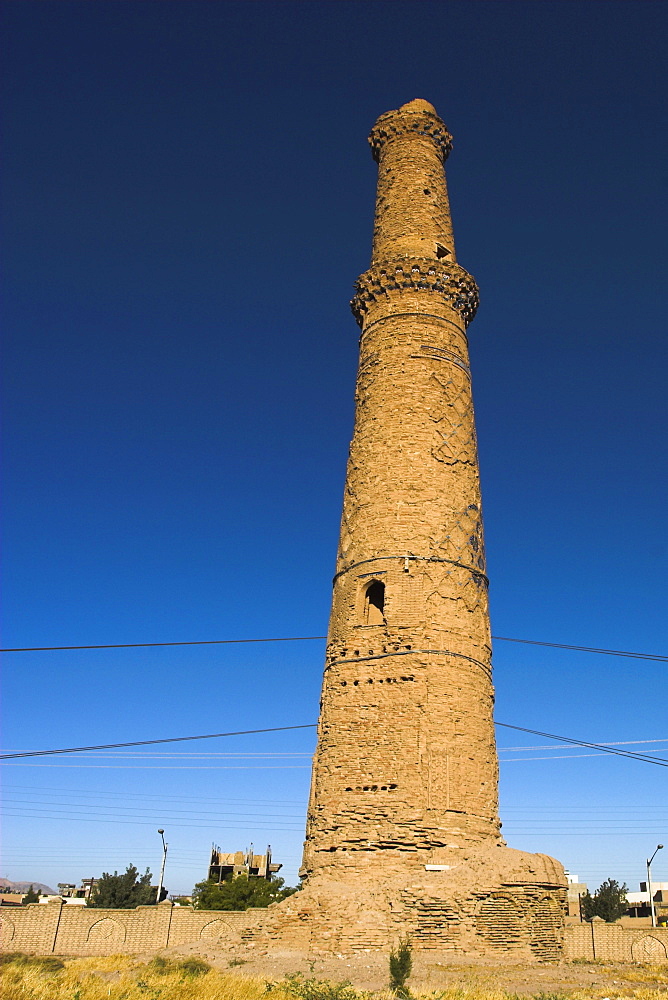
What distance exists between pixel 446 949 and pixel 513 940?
112 cm

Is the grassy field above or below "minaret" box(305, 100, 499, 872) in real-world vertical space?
below

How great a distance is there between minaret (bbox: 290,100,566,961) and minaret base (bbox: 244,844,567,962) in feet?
0.08

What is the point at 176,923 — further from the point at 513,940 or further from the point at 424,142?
the point at 424,142

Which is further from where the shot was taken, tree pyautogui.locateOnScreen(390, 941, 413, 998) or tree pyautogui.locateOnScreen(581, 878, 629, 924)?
tree pyautogui.locateOnScreen(581, 878, 629, 924)

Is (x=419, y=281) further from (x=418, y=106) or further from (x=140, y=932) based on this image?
(x=140, y=932)

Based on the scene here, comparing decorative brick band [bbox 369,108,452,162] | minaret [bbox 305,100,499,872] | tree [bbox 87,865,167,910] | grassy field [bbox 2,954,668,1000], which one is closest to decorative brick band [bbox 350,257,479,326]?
minaret [bbox 305,100,499,872]

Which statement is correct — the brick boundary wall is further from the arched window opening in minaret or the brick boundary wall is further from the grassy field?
the arched window opening in minaret

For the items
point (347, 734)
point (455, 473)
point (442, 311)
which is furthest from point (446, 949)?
point (442, 311)

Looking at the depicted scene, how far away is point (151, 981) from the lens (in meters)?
10.3

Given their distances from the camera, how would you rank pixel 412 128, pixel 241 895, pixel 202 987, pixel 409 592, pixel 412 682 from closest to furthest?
1. pixel 202 987
2. pixel 412 682
3. pixel 409 592
4. pixel 412 128
5. pixel 241 895

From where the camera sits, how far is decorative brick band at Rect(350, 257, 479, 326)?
18016 mm

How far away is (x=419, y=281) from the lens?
59.0ft

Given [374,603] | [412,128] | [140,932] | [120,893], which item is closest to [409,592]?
[374,603]

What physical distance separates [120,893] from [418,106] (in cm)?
3419
